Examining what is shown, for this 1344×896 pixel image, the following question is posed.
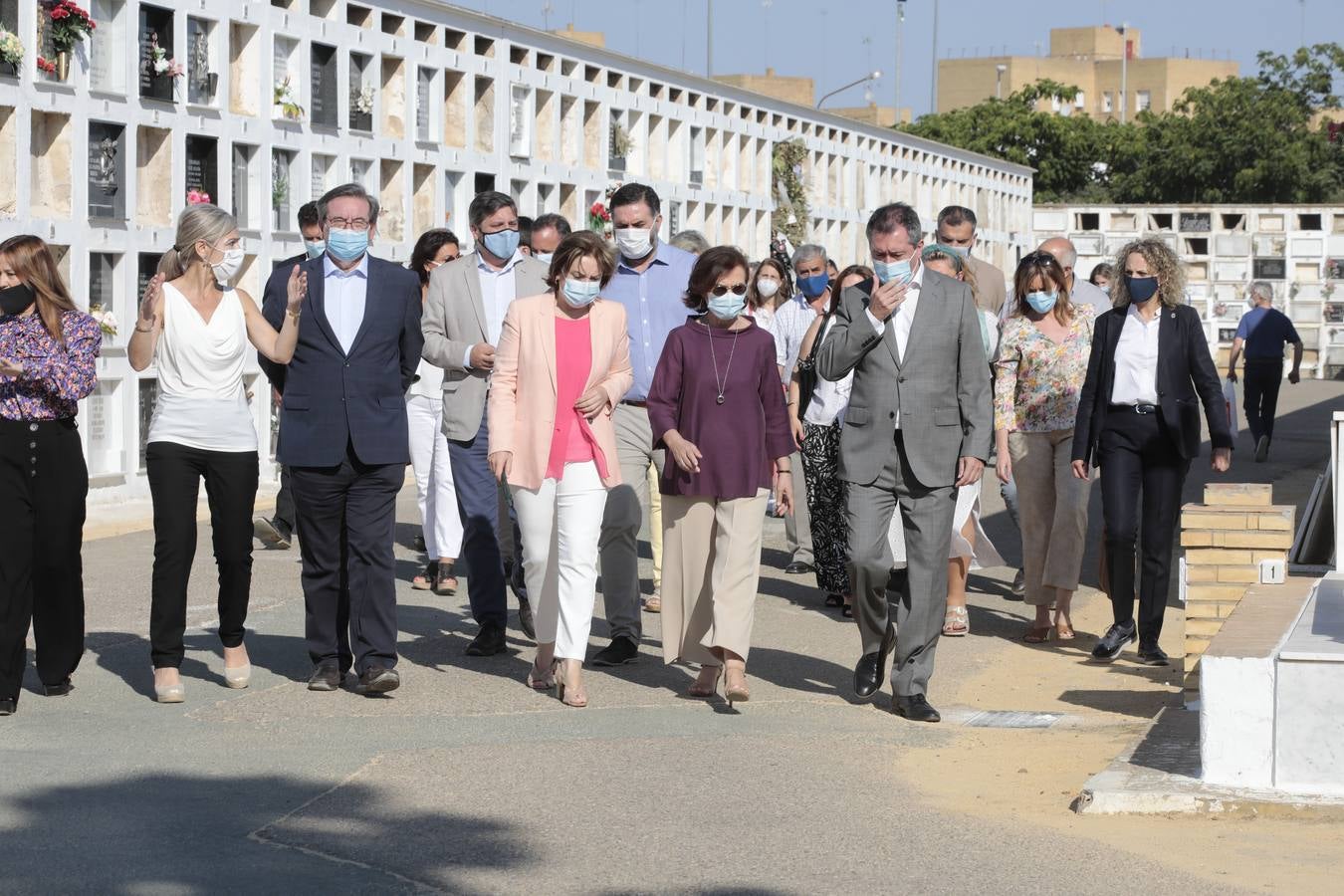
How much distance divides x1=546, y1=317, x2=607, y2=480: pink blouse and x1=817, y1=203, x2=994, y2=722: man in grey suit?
2.70 feet

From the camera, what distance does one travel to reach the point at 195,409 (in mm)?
6988

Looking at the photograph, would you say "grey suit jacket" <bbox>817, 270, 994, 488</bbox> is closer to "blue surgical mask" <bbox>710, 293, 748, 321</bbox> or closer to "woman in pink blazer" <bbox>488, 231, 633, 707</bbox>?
"blue surgical mask" <bbox>710, 293, 748, 321</bbox>

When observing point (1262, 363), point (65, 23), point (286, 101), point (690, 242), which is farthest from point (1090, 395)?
point (1262, 363)

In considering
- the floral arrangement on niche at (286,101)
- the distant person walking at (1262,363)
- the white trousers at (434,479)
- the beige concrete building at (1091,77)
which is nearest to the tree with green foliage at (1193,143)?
the beige concrete building at (1091,77)

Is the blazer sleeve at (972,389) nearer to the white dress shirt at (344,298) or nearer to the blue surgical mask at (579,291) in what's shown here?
the blue surgical mask at (579,291)

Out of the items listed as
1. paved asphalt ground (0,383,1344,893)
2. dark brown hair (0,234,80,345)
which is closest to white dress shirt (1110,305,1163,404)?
paved asphalt ground (0,383,1344,893)

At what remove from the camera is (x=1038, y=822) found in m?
5.43

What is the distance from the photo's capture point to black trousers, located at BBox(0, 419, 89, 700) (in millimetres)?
7023

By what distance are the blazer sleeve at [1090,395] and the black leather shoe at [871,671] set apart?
59.1 inches

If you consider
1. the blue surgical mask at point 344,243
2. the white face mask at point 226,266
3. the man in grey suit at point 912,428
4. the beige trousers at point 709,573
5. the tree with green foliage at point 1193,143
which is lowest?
the beige trousers at point 709,573

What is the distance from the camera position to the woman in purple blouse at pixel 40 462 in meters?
6.96

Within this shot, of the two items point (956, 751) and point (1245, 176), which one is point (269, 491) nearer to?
point (956, 751)

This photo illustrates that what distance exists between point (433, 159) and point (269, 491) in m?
4.19

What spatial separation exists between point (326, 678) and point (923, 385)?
2.30m
